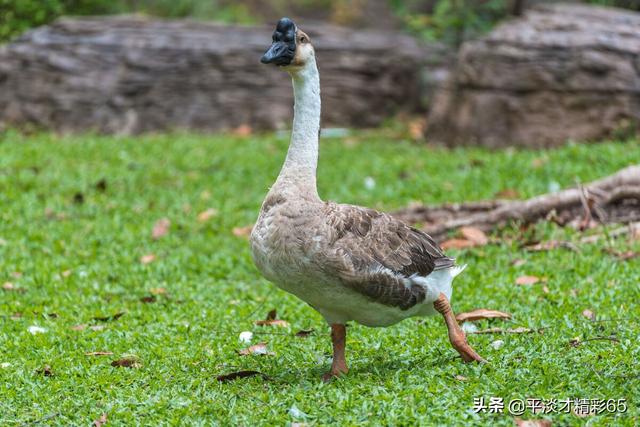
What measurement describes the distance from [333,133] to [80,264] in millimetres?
6911

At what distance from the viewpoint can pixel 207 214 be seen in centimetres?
902

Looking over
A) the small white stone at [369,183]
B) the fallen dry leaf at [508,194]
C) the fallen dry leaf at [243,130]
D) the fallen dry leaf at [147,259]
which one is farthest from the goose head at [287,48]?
the fallen dry leaf at [243,130]

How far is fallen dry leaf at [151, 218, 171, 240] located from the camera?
8373 millimetres

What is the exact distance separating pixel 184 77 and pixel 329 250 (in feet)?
31.4

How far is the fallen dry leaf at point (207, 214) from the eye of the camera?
351 inches

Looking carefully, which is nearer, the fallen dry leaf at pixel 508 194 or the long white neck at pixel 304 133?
the long white neck at pixel 304 133

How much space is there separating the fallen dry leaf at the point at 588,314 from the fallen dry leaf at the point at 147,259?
3590 mm

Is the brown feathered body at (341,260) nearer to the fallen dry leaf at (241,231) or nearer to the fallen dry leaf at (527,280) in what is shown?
the fallen dry leaf at (527,280)

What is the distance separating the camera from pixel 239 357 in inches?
202

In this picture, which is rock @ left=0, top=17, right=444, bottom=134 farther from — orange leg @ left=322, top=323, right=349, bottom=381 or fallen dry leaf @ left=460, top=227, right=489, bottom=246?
orange leg @ left=322, top=323, right=349, bottom=381

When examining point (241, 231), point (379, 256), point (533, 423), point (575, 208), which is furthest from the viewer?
point (241, 231)

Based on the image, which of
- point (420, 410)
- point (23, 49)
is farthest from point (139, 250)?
point (23, 49)

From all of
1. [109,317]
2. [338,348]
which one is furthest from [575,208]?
[109,317]

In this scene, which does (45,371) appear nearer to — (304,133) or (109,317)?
(109,317)
